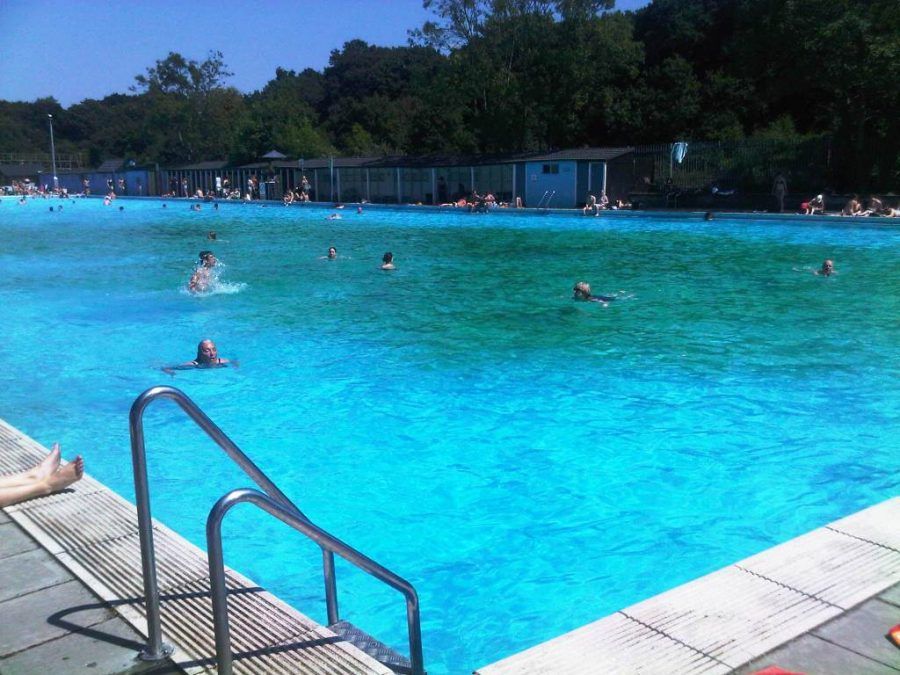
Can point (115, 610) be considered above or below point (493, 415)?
above

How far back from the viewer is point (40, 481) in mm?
4211

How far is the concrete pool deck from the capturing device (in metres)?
2.68

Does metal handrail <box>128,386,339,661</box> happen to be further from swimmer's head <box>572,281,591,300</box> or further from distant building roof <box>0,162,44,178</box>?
distant building roof <box>0,162,44,178</box>

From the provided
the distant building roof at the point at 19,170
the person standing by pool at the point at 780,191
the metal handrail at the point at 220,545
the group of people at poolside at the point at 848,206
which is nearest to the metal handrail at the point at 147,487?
the metal handrail at the point at 220,545

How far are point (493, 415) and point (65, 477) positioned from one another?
14.8ft

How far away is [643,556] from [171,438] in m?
4.66

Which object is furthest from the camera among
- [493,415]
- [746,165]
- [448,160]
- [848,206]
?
[448,160]

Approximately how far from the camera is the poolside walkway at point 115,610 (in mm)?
2666

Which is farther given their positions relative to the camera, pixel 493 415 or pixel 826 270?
pixel 826 270

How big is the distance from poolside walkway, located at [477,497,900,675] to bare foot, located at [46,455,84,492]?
2.74 metres

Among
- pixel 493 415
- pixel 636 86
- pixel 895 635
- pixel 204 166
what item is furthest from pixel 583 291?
pixel 204 166

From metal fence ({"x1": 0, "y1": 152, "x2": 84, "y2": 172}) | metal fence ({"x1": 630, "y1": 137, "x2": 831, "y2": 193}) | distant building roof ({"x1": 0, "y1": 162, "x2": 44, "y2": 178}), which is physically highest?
metal fence ({"x1": 0, "y1": 152, "x2": 84, "y2": 172})

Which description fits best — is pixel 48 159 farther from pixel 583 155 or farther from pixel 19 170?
pixel 583 155

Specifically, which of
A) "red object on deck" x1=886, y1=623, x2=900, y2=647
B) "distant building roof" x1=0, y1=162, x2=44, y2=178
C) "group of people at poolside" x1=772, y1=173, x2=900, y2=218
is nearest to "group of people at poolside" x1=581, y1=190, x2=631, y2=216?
"group of people at poolside" x1=772, y1=173, x2=900, y2=218
